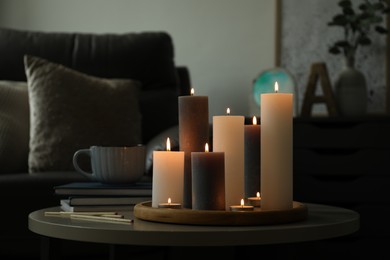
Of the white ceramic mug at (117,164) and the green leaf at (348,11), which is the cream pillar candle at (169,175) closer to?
the white ceramic mug at (117,164)

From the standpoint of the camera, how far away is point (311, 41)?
9.73ft

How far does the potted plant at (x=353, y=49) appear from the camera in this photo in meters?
2.69

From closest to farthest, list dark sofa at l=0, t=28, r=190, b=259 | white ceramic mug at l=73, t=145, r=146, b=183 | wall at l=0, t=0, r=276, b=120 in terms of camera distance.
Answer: white ceramic mug at l=73, t=145, r=146, b=183 < dark sofa at l=0, t=28, r=190, b=259 < wall at l=0, t=0, r=276, b=120

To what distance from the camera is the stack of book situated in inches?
51.4

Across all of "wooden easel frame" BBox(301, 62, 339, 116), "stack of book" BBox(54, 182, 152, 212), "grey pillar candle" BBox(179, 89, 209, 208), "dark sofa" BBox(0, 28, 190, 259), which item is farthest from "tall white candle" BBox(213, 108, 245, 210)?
"wooden easel frame" BBox(301, 62, 339, 116)

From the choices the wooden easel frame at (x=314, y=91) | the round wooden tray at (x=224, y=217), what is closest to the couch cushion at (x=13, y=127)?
the wooden easel frame at (x=314, y=91)

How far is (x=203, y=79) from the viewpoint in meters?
3.06

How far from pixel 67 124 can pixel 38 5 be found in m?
1.06

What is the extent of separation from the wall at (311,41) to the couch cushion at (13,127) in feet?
3.73

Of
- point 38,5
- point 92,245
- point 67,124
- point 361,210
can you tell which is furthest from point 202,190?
point 38,5

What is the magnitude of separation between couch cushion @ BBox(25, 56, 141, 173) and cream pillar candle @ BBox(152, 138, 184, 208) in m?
1.17

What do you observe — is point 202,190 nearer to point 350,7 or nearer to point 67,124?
point 67,124

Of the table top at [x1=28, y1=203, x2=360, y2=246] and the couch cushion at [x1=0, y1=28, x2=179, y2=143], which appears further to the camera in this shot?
the couch cushion at [x1=0, y1=28, x2=179, y2=143]

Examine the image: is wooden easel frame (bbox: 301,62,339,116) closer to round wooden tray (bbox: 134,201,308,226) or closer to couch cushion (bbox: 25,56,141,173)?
couch cushion (bbox: 25,56,141,173)
